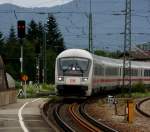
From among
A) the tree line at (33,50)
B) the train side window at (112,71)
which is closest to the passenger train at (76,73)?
the train side window at (112,71)

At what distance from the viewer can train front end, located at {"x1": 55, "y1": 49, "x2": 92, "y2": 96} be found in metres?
37.8

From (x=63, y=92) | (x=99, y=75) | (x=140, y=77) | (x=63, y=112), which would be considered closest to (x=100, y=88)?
(x=99, y=75)

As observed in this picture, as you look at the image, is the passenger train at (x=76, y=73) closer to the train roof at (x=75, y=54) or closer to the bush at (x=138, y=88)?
the train roof at (x=75, y=54)

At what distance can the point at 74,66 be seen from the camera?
38.1 meters

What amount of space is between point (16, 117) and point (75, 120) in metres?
2.41

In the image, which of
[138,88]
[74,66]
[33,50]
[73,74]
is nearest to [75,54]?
[74,66]

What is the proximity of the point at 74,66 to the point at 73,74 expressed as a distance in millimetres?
557

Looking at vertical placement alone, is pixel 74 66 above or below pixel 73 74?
above

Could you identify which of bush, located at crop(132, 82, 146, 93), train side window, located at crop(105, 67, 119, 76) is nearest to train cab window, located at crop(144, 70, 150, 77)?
bush, located at crop(132, 82, 146, 93)

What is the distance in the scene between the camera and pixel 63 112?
32250mm

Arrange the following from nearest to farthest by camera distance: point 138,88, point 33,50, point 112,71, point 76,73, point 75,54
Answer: point 76,73
point 75,54
point 112,71
point 138,88
point 33,50

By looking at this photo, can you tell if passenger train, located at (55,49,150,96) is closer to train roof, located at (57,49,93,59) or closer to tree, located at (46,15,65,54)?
train roof, located at (57,49,93,59)

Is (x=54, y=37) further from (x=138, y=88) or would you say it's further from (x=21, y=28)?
(x=21, y=28)

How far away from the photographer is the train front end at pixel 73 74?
124 ft
